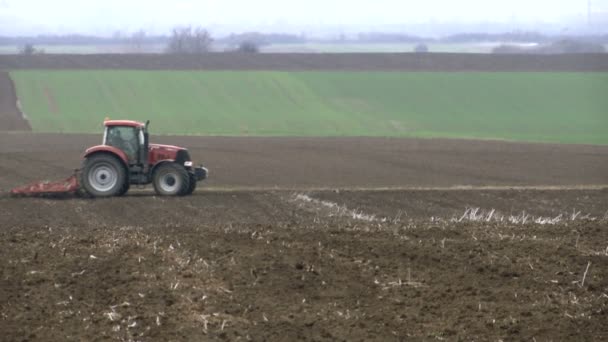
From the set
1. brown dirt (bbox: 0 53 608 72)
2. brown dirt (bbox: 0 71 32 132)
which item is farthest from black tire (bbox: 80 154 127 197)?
brown dirt (bbox: 0 53 608 72)

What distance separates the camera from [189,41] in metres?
86.9

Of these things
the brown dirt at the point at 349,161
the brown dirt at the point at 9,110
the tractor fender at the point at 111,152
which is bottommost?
the brown dirt at the point at 349,161

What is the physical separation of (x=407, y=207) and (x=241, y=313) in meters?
11.6

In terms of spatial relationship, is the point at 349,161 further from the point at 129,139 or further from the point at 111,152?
the point at 111,152

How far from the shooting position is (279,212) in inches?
749

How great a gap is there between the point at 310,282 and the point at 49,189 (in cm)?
1297

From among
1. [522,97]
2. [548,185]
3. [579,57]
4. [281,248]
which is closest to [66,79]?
[522,97]

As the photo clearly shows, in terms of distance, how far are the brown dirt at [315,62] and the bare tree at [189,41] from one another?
2253 centimetres

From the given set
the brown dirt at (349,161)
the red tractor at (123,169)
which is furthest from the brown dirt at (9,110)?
the red tractor at (123,169)

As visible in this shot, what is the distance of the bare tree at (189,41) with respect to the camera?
85062 millimetres

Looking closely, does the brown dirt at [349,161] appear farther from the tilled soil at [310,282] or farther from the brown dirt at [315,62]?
the brown dirt at [315,62]

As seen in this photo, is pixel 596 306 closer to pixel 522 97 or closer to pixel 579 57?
pixel 522 97

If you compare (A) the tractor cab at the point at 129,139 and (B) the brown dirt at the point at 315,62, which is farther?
(B) the brown dirt at the point at 315,62

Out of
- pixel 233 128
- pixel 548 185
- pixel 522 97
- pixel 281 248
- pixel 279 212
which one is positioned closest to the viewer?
pixel 281 248
